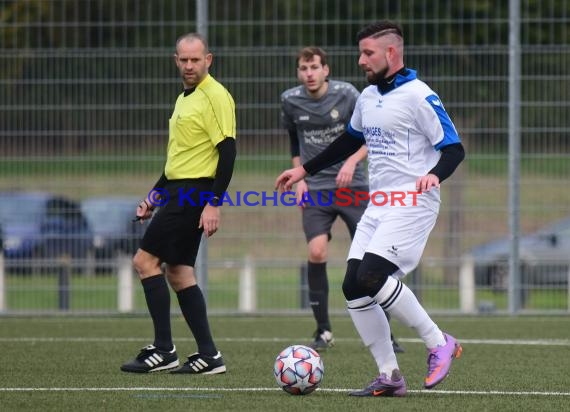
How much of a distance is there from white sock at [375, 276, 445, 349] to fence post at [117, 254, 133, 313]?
7377 mm

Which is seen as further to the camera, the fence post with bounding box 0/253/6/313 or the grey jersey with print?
the fence post with bounding box 0/253/6/313

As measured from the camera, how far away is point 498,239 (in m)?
14.1

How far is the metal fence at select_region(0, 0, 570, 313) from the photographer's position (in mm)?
13898

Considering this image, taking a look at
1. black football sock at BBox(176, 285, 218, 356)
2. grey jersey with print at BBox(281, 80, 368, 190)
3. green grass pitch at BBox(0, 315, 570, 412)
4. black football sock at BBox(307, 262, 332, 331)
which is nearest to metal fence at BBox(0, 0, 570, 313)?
green grass pitch at BBox(0, 315, 570, 412)

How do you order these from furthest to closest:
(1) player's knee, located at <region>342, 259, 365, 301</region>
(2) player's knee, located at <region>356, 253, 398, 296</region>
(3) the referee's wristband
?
(3) the referee's wristband < (1) player's knee, located at <region>342, 259, 365, 301</region> < (2) player's knee, located at <region>356, 253, 398, 296</region>

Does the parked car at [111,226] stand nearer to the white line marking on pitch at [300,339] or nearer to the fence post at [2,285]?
the fence post at [2,285]

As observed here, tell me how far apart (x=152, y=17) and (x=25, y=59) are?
1.42 meters

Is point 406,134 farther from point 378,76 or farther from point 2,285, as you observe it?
point 2,285

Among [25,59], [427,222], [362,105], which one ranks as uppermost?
[25,59]

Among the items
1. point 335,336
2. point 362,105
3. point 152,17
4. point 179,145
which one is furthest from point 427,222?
point 152,17

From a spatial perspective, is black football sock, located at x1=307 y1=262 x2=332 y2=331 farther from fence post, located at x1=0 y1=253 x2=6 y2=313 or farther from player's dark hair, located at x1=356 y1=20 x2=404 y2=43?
fence post, located at x1=0 y1=253 x2=6 y2=313

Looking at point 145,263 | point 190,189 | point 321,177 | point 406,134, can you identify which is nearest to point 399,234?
point 406,134

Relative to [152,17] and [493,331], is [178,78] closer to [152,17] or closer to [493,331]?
[152,17]

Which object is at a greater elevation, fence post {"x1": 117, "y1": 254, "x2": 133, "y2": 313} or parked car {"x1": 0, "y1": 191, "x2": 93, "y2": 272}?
→ parked car {"x1": 0, "y1": 191, "x2": 93, "y2": 272}
